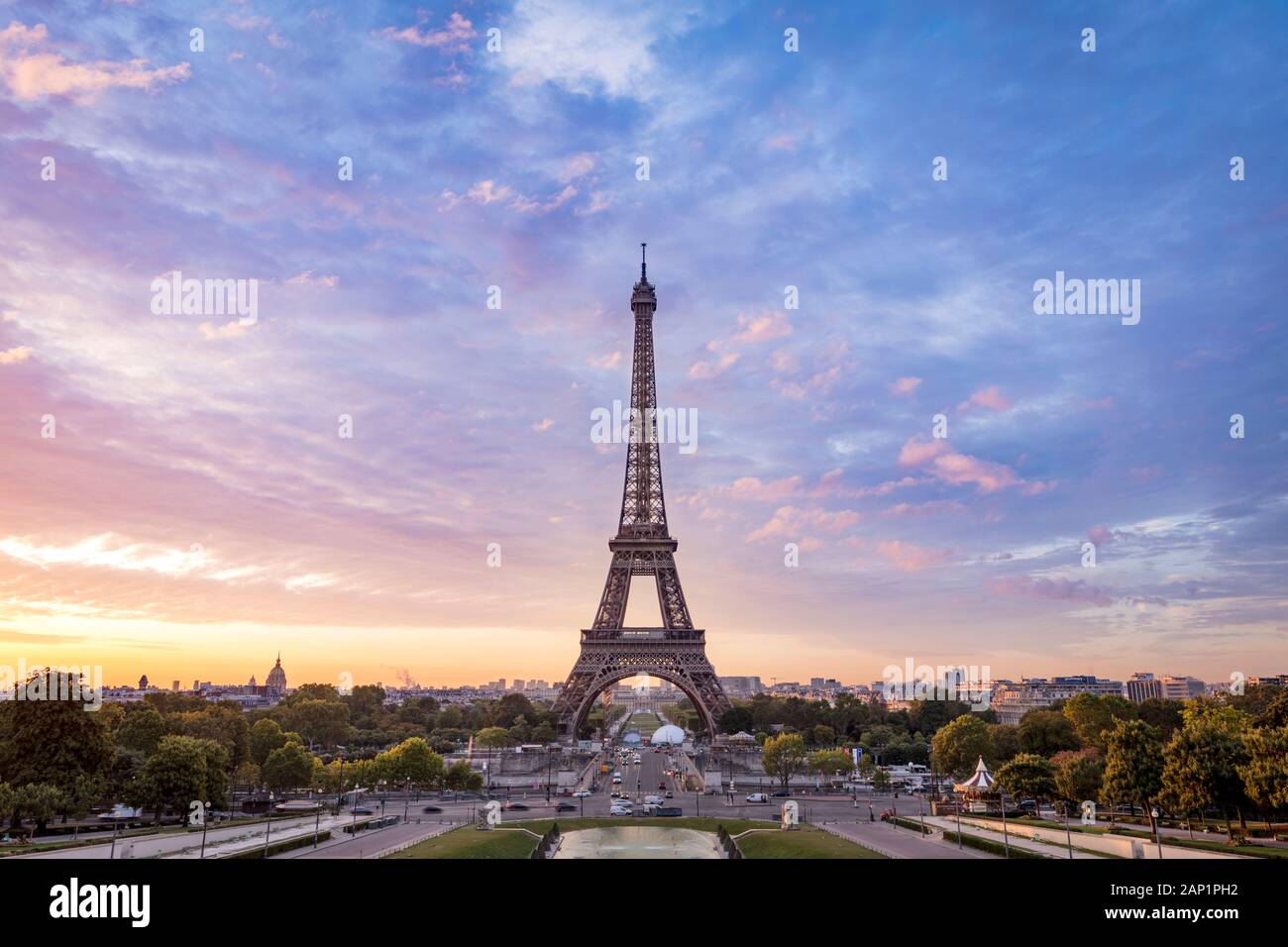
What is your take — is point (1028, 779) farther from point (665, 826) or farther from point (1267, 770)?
point (665, 826)

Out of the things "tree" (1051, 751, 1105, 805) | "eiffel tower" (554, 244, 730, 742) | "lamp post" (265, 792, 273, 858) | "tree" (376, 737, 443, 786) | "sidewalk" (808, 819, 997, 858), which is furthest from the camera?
"eiffel tower" (554, 244, 730, 742)

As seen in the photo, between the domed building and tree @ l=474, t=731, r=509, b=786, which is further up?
tree @ l=474, t=731, r=509, b=786

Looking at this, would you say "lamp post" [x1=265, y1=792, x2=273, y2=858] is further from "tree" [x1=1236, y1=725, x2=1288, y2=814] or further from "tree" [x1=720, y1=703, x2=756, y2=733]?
"tree" [x1=720, y1=703, x2=756, y2=733]

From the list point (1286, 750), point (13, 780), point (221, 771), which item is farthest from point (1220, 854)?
point (13, 780)

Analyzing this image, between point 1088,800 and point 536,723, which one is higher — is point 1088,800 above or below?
above

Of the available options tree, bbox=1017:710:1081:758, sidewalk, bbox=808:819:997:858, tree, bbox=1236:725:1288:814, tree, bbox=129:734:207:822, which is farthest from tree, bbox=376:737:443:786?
tree, bbox=1236:725:1288:814
